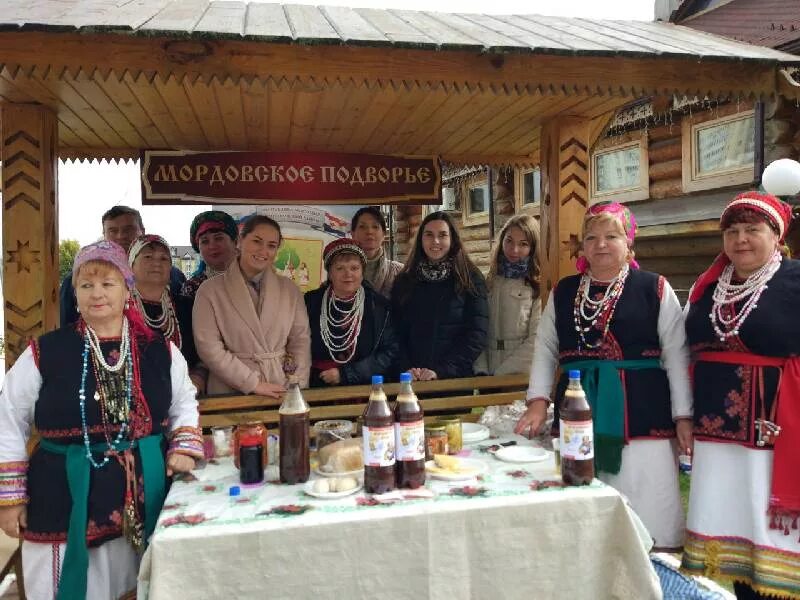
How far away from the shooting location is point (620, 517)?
226 cm

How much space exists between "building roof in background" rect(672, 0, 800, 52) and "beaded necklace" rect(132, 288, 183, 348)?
23.5 ft

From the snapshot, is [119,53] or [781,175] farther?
[781,175]

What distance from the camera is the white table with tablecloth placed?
6.59 ft

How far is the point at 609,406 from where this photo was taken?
2902 millimetres

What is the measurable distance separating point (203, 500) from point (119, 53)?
2.04 metres

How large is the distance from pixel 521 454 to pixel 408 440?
672 mm

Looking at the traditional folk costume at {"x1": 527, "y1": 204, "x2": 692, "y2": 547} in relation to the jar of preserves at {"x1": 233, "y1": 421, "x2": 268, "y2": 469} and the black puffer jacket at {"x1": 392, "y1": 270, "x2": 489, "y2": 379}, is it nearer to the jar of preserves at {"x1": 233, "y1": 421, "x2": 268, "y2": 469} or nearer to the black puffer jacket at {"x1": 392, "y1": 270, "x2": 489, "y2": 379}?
the black puffer jacket at {"x1": 392, "y1": 270, "x2": 489, "y2": 379}

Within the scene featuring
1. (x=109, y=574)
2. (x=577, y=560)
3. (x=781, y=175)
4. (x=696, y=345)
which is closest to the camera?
(x=577, y=560)

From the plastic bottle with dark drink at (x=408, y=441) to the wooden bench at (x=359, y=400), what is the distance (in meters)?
1.20

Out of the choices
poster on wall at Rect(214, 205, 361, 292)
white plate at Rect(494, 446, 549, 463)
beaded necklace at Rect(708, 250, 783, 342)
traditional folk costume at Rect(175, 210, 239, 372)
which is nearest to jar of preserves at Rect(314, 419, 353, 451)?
white plate at Rect(494, 446, 549, 463)

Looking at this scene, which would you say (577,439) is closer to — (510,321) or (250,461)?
(250,461)

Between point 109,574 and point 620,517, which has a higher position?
point 620,517

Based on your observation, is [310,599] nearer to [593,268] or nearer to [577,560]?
[577,560]

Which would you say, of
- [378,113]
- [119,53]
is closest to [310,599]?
[119,53]
